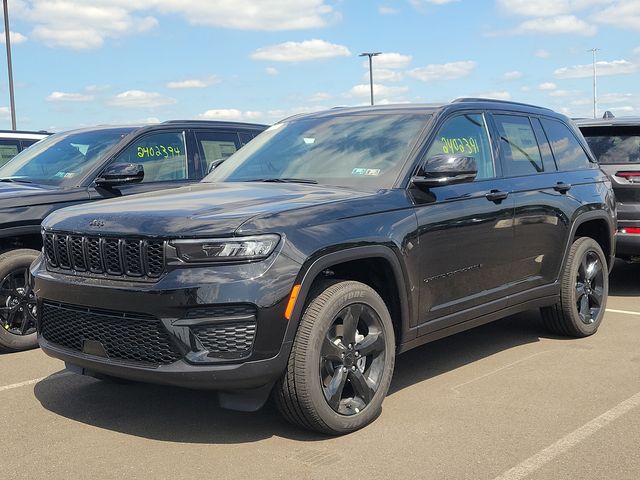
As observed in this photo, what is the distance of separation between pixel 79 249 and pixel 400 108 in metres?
2.40

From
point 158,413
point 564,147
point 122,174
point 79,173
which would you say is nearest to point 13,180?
point 79,173

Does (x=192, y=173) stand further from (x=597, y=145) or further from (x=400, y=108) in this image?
(x=597, y=145)

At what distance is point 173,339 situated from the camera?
3684 mm

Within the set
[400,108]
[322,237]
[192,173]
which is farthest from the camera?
[192,173]

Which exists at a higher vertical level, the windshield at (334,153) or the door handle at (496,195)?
the windshield at (334,153)

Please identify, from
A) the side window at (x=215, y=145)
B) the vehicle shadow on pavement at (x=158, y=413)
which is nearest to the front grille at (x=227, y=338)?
the vehicle shadow on pavement at (x=158, y=413)

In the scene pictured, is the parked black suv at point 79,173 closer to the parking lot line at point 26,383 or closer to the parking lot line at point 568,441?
the parking lot line at point 26,383

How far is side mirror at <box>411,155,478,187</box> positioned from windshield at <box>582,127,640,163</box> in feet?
13.6

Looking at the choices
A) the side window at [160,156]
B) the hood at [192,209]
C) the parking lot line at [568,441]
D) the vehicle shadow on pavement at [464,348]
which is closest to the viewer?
the parking lot line at [568,441]

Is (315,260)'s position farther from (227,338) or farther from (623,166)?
(623,166)

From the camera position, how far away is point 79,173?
6.54 m

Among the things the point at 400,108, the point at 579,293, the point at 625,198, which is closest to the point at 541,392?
the point at 579,293

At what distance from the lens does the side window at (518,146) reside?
5586 millimetres

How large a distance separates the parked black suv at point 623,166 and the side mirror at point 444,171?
3.91 meters
